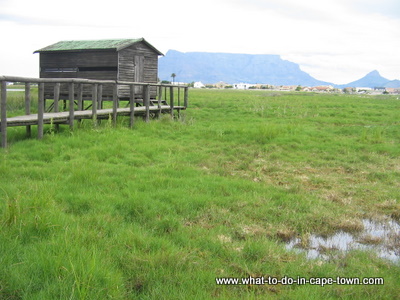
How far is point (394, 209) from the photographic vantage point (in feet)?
21.9

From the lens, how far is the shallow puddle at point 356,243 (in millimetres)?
4859

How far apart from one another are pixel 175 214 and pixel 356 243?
8.40 feet

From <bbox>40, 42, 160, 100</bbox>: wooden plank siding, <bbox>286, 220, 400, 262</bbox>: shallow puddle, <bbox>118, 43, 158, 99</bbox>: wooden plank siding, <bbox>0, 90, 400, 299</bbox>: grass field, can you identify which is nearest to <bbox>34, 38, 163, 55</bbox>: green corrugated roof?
<bbox>40, 42, 160, 100</bbox>: wooden plank siding

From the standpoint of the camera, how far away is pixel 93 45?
2027cm

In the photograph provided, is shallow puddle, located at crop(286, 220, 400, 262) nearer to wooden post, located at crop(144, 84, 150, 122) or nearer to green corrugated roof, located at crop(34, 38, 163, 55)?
wooden post, located at crop(144, 84, 150, 122)

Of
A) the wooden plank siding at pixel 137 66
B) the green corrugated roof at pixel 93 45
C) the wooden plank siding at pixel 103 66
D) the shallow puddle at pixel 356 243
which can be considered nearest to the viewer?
the shallow puddle at pixel 356 243

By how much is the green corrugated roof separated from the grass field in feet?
29.0

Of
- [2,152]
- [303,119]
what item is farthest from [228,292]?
[303,119]

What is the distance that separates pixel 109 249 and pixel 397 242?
12.7ft

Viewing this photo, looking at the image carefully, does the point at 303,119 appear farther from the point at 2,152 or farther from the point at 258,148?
the point at 2,152

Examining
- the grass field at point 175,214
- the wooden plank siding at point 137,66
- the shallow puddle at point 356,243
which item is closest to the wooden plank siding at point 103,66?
the wooden plank siding at point 137,66

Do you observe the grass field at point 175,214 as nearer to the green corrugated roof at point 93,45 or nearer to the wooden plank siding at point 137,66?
the wooden plank siding at point 137,66

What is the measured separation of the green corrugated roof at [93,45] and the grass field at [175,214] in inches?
347

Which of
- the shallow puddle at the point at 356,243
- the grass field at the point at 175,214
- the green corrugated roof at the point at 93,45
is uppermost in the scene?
the green corrugated roof at the point at 93,45
